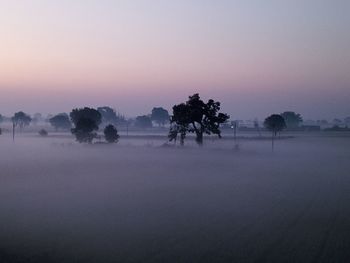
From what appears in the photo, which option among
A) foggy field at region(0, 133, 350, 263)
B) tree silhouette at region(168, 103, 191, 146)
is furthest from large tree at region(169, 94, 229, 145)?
foggy field at region(0, 133, 350, 263)

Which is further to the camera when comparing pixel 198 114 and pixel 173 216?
pixel 198 114

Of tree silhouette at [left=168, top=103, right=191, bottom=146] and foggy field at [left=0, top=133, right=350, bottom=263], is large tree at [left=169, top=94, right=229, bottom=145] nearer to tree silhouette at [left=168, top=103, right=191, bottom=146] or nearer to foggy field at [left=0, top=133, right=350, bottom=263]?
tree silhouette at [left=168, top=103, right=191, bottom=146]

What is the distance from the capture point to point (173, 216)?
61.9 ft

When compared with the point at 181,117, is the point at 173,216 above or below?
below

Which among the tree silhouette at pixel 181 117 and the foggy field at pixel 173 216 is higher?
the tree silhouette at pixel 181 117

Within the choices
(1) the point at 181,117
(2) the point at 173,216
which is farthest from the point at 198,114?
(2) the point at 173,216

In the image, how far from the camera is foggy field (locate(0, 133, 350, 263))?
1357 centimetres

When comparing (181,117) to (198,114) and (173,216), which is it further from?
(173,216)

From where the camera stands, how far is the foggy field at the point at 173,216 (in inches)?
534

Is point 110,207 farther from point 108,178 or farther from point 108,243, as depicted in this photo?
point 108,178

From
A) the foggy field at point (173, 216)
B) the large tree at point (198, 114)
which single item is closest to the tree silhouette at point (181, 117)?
the large tree at point (198, 114)

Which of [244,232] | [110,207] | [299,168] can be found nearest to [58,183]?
[110,207]

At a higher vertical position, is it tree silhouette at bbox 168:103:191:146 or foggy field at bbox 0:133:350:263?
tree silhouette at bbox 168:103:191:146

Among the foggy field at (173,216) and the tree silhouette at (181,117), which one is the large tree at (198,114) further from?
the foggy field at (173,216)
